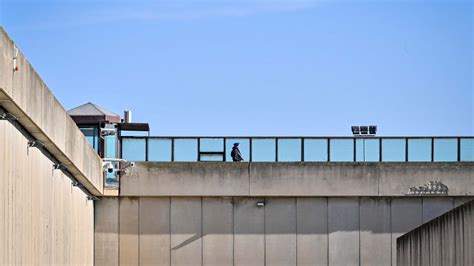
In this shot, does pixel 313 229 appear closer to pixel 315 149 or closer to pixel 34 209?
pixel 315 149

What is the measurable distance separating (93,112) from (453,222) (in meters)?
20.6

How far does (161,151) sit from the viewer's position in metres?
47.1

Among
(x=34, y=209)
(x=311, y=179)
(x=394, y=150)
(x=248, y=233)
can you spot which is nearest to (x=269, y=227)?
(x=248, y=233)

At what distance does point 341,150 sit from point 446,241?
59.1 feet

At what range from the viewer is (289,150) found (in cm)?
4756

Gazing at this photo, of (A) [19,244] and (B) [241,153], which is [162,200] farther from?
(A) [19,244]

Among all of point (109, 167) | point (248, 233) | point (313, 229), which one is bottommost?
point (248, 233)

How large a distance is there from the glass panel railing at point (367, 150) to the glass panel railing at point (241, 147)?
3.64 m

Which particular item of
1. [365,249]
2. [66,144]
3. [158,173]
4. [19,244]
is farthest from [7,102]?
[365,249]

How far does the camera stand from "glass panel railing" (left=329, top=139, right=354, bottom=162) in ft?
155

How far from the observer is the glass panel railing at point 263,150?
47.4 metres

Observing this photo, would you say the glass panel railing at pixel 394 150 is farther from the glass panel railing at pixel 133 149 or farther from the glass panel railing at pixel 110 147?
the glass panel railing at pixel 110 147

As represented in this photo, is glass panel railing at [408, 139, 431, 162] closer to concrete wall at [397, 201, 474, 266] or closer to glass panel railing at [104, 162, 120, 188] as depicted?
glass panel railing at [104, 162, 120, 188]

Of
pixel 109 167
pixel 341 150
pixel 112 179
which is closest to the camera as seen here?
pixel 109 167
